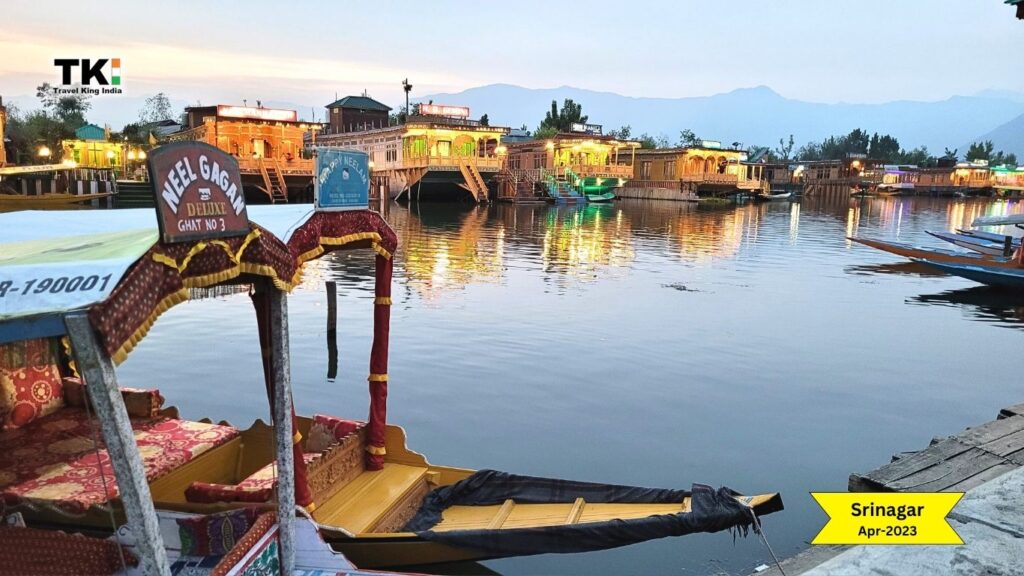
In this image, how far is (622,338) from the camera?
15.7m

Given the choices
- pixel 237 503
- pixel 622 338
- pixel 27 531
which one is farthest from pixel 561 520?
pixel 622 338

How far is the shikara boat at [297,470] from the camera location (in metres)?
3.87

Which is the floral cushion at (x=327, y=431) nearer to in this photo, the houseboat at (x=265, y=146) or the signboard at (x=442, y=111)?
the houseboat at (x=265, y=146)

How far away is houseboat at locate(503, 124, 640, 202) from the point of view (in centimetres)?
6406

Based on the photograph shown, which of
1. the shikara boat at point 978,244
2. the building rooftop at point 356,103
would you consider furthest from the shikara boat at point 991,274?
the building rooftop at point 356,103

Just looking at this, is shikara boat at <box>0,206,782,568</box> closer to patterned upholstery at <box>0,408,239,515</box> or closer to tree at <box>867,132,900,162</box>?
patterned upholstery at <box>0,408,239,515</box>

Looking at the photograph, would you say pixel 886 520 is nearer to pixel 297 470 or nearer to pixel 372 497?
pixel 372 497

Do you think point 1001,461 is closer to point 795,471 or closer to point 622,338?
point 795,471

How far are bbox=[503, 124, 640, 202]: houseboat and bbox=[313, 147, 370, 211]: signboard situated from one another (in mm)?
56735

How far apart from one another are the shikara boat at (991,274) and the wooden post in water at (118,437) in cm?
2518

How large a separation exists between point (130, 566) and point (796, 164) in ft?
369

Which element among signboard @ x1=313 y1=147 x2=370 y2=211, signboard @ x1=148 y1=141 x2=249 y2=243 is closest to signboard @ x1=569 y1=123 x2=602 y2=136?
signboard @ x1=313 y1=147 x2=370 y2=211

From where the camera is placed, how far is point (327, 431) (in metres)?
7.32

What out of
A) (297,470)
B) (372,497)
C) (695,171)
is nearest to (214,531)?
(297,470)
